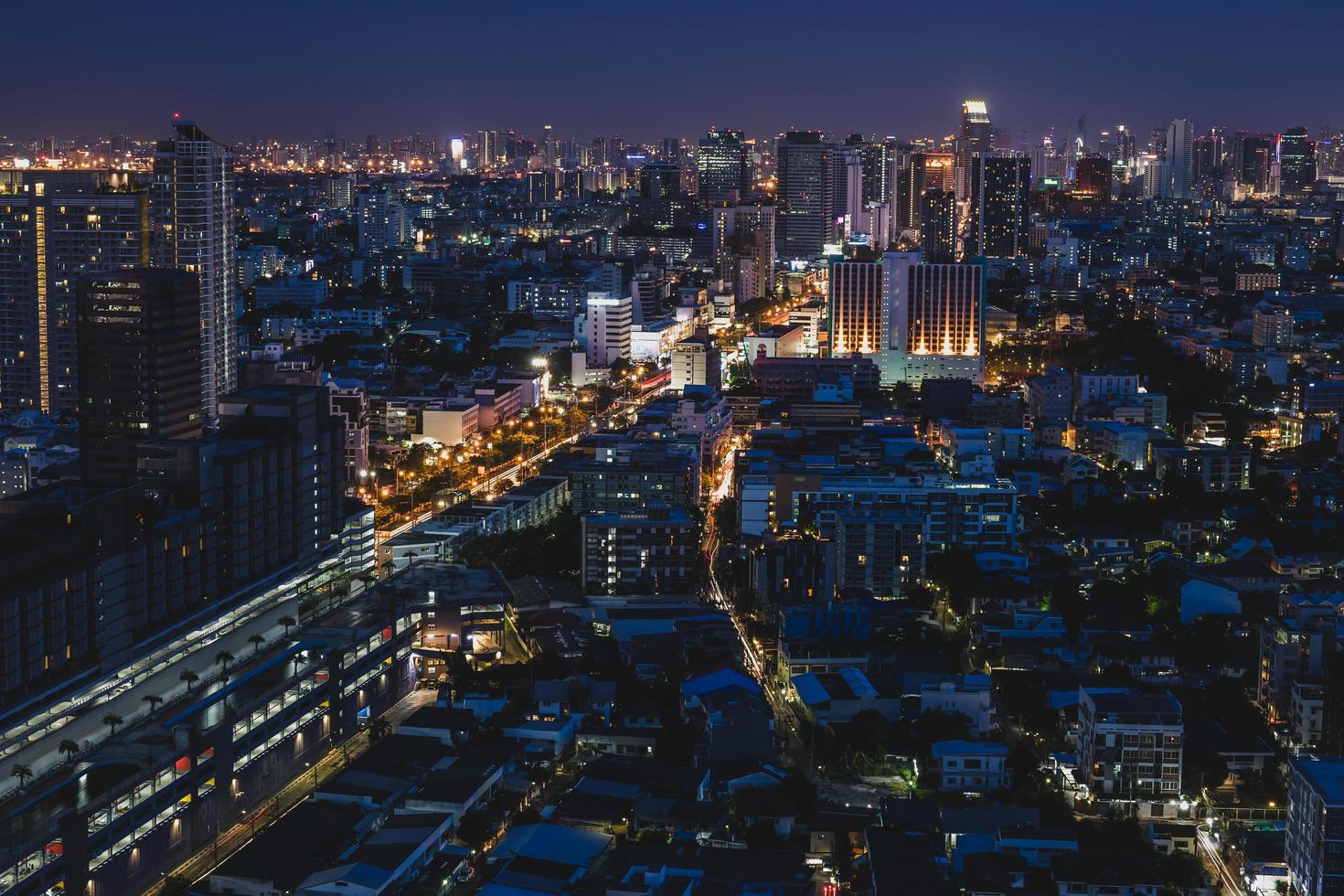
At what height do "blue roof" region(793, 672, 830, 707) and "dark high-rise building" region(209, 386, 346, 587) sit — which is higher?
"dark high-rise building" region(209, 386, 346, 587)

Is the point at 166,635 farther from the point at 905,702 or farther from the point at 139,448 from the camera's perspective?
the point at 905,702

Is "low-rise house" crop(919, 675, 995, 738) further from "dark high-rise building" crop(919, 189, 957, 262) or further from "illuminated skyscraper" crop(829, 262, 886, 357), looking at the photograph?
"dark high-rise building" crop(919, 189, 957, 262)

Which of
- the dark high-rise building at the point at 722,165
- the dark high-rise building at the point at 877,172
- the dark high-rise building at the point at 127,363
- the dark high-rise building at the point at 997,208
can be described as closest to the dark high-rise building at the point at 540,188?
the dark high-rise building at the point at 722,165

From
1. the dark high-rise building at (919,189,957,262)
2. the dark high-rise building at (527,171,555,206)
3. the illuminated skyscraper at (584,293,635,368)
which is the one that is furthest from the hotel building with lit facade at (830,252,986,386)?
the dark high-rise building at (527,171,555,206)

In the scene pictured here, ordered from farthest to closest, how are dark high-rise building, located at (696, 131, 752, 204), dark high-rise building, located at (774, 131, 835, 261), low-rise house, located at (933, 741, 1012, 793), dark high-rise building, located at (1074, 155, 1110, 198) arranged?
dark high-rise building, located at (1074, 155, 1110, 198) < dark high-rise building, located at (696, 131, 752, 204) < dark high-rise building, located at (774, 131, 835, 261) < low-rise house, located at (933, 741, 1012, 793)

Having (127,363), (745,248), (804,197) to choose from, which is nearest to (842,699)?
(127,363)

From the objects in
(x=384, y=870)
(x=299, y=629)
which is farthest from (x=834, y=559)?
(x=384, y=870)

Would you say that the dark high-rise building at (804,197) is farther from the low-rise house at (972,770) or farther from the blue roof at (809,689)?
the low-rise house at (972,770)
